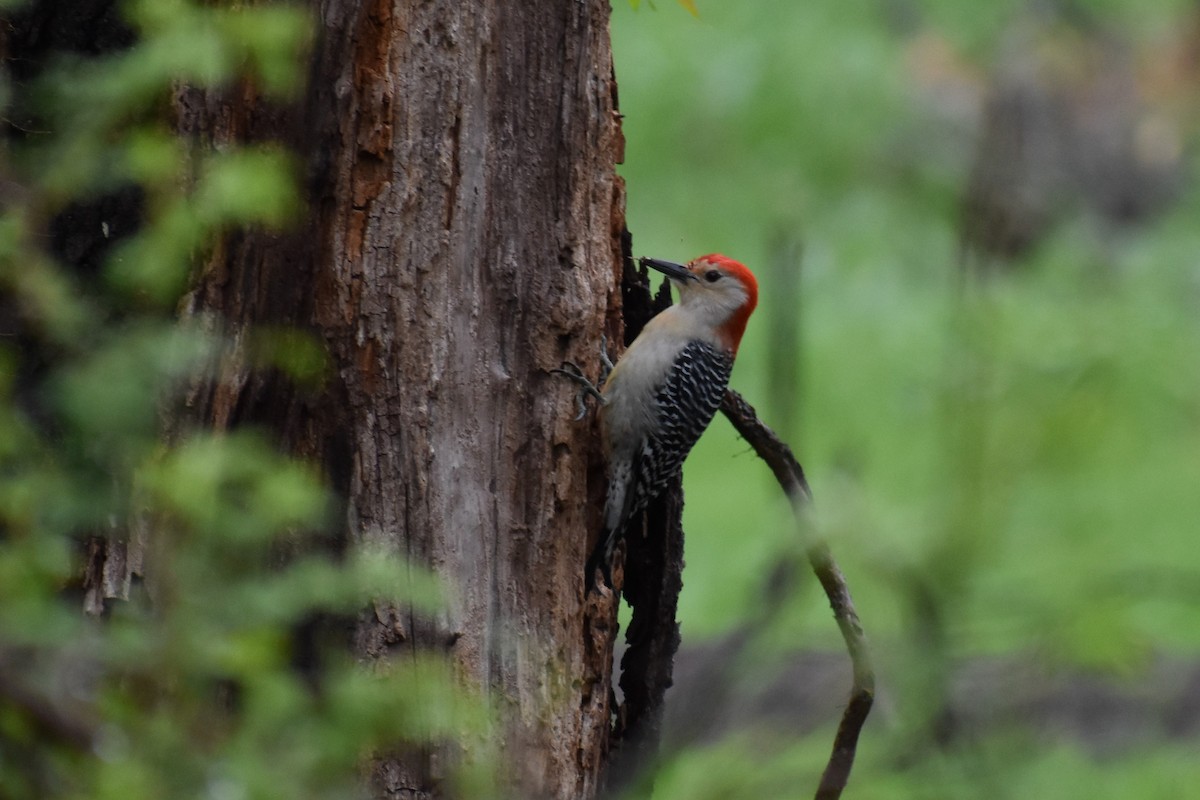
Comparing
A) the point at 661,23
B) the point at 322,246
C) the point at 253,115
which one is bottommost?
the point at 322,246

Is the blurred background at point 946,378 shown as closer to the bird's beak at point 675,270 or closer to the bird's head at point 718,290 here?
the bird's head at point 718,290

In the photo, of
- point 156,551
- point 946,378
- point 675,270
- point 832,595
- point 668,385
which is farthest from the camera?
point 675,270

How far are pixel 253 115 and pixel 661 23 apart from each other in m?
6.67

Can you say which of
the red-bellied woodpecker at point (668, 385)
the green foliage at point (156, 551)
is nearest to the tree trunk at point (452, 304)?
the red-bellied woodpecker at point (668, 385)

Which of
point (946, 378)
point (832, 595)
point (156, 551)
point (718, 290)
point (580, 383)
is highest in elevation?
point (718, 290)

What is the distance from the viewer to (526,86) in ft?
11.0

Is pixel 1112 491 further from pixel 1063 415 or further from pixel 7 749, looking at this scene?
pixel 7 749

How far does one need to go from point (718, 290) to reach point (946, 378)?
6.03 ft

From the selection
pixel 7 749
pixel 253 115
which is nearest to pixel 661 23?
pixel 253 115

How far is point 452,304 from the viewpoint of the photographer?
10.7 ft

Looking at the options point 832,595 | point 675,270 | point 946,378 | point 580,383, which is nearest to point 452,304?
point 580,383

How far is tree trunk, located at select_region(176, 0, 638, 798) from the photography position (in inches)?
123

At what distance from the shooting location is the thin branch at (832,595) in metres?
3.86

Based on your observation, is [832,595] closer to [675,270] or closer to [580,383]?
[580,383]
